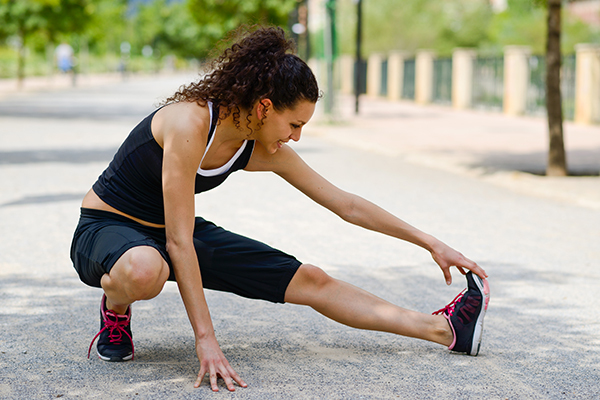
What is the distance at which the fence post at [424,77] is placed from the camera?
32188 millimetres

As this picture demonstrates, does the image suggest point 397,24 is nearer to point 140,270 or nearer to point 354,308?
point 354,308

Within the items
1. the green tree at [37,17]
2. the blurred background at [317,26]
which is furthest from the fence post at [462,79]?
the green tree at [37,17]

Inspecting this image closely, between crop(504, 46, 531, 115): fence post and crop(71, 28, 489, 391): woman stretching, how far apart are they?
866 inches

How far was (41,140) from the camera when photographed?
14.2 metres

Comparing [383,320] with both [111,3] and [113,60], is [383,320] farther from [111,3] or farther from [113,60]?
[113,60]

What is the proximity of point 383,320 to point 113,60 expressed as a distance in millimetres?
81553

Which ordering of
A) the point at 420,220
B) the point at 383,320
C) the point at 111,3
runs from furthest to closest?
the point at 111,3
the point at 420,220
the point at 383,320

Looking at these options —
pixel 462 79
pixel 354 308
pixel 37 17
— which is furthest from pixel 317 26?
pixel 354 308

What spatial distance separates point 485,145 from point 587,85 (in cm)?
702

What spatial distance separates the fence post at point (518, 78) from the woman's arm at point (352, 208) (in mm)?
22028

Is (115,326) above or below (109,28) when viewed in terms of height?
below

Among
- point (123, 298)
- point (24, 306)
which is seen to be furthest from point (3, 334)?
point (123, 298)

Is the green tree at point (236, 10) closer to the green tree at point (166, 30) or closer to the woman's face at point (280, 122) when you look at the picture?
the woman's face at point (280, 122)

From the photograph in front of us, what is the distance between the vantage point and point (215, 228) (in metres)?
3.65
